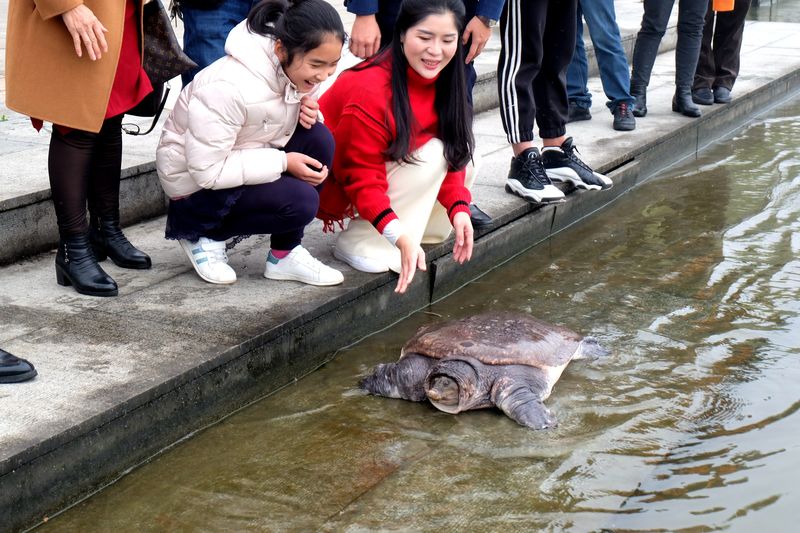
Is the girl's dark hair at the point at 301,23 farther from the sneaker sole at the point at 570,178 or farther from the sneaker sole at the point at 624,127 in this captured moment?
the sneaker sole at the point at 624,127

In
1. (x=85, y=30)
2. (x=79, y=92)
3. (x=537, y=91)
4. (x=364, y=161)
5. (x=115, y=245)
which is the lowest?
(x=115, y=245)

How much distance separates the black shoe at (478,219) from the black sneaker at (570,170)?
0.87 m

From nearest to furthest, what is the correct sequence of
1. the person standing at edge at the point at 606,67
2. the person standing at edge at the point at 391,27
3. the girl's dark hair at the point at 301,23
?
the girl's dark hair at the point at 301,23 < the person standing at edge at the point at 391,27 < the person standing at edge at the point at 606,67

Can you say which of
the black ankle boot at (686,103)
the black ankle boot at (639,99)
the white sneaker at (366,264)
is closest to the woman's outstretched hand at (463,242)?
the white sneaker at (366,264)

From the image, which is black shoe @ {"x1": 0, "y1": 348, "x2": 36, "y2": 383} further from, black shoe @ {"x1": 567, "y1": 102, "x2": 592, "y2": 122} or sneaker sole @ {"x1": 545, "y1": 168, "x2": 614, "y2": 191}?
black shoe @ {"x1": 567, "y1": 102, "x2": 592, "y2": 122}

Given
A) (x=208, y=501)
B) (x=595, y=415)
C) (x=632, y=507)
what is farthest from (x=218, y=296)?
(x=632, y=507)

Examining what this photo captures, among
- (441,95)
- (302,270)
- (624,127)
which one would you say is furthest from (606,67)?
(302,270)

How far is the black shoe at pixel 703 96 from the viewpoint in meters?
7.91

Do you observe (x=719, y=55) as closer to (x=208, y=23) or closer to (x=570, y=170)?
(x=570, y=170)

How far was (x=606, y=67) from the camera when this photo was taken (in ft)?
22.9

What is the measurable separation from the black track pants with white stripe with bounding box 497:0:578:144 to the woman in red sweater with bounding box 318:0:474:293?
1.04 meters

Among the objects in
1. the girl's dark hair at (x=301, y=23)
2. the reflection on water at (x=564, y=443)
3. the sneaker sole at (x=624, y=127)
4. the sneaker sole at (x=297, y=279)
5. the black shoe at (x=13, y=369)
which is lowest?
the reflection on water at (x=564, y=443)

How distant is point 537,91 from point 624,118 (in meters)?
1.59

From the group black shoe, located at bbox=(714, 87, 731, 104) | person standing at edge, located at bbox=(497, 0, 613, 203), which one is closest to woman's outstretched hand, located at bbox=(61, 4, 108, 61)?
person standing at edge, located at bbox=(497, 0, 613, 203)
